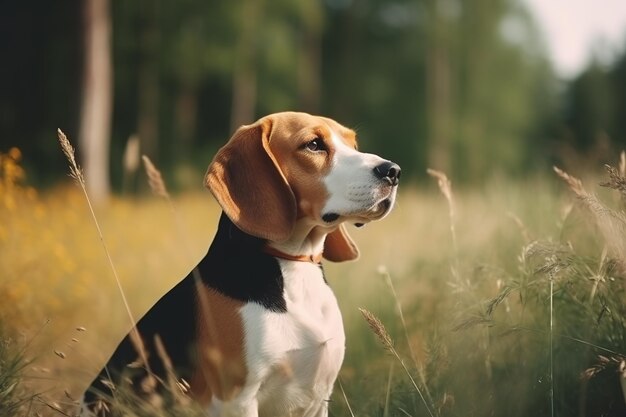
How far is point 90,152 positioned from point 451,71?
61.0 feet

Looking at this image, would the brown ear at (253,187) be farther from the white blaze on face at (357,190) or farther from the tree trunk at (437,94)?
the tree trunk at (437,94)

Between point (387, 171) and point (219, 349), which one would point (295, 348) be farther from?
point (387, 171)

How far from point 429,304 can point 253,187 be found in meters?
1.98

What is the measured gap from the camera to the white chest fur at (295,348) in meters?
2.71

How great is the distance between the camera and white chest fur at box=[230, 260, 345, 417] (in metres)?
2.71

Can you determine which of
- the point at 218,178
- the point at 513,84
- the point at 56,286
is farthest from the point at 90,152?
the point at 513,84

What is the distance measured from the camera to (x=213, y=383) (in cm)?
272

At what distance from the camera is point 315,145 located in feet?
10.3

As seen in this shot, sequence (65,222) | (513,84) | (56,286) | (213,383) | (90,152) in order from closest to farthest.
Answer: (213,383), (56,286), (65,222), (90,152), (513,84)

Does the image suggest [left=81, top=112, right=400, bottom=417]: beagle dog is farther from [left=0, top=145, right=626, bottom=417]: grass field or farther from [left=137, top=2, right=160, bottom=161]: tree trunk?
[left=137, top=2, right=160, bottom=161]: tree trunk

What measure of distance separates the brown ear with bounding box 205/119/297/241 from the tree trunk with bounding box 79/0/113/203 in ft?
29.5

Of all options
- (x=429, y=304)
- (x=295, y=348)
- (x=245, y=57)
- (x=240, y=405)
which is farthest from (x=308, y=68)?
(x=240, y=405)

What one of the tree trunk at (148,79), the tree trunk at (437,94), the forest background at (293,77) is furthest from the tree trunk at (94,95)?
the tree trunk at (437,94)

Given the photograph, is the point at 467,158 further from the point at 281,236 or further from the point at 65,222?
the point at 281,236
